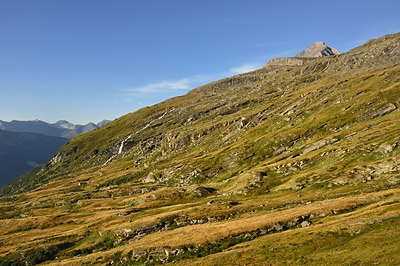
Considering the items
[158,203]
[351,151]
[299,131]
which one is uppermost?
[299,131]

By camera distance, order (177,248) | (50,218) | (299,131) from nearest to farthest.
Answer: (177,248) < (50,218) < (299,131)

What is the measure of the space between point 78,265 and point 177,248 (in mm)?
26473

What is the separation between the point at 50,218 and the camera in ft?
367

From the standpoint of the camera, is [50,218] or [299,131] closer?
[50,218]

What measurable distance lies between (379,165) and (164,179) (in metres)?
135

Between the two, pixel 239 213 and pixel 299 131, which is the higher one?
pixel 299 131

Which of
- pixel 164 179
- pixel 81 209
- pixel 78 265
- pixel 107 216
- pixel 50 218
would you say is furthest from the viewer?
pixel 164 179

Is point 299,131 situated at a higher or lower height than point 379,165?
higher

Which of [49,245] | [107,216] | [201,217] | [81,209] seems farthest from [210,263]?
[81,209]

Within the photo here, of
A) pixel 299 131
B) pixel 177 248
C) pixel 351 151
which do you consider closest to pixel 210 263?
pixel 177 248

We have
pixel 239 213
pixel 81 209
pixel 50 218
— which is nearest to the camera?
pixel 239 213

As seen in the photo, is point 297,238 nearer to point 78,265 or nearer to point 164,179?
point 78,265

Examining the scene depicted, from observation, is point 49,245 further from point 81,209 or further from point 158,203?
point 81,209

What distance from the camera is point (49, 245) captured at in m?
77.9
